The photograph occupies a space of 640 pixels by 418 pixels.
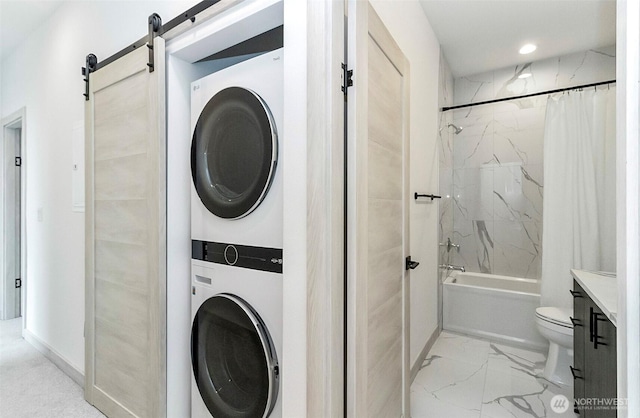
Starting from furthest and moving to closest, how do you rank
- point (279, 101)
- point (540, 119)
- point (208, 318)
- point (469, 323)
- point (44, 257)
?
point (540, 119)
point (469, 323)
point (44, 257)
point (208, 318)
point (279, 101)

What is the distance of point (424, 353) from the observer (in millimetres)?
2420

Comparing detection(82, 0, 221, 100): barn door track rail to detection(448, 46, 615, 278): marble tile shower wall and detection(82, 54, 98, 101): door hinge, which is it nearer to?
detection(82, 54, 98, 101): door hinge

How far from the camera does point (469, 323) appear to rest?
9.44 ft

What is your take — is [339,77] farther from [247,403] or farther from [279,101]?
[247,403]

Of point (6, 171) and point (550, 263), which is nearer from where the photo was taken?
point (550, 263)

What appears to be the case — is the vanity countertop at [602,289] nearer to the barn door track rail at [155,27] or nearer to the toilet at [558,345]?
the toilet at [558,345]

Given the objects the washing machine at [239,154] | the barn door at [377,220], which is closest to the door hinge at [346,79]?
the barn door at [377,220]

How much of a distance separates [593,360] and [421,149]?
1521mm

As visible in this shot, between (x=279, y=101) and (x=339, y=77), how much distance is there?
0.30 m

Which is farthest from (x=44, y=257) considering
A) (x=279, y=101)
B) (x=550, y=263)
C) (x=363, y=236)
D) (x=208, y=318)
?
(x=550, y=263)

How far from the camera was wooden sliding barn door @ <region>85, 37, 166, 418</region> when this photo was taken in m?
1.52

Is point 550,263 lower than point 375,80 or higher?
lower

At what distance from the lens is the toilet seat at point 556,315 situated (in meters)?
2.04

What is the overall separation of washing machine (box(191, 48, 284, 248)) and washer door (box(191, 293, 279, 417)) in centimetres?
31
